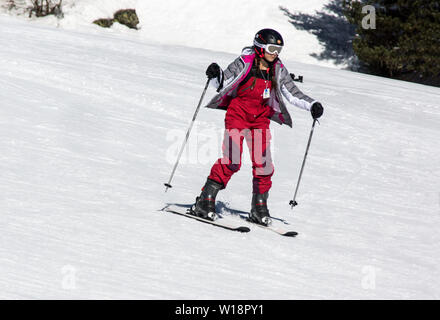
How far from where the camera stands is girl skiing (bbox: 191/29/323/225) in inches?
225

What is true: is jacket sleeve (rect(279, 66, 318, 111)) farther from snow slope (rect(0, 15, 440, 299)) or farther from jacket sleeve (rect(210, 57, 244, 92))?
snow slope (rect(0, 15, 440, 299))

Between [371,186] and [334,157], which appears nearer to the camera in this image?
[371,186]

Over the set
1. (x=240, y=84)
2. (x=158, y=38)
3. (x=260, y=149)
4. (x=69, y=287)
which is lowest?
(x=158, y=38)

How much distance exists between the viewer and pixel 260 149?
19.1 ft

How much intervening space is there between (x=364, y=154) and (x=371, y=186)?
153 centimetres

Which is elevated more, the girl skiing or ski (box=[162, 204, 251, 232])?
the girl skiing

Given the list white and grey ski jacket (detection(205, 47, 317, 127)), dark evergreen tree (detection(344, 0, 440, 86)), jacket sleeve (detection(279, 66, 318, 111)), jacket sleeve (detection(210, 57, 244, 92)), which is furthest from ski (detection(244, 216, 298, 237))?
dark evergreen tree (detection(344, 0, 440, 86))

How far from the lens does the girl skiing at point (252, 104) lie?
570 centimetres

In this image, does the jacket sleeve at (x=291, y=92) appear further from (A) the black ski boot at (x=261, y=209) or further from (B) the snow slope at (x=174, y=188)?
(B) the snow slope at (x=174, y=188)

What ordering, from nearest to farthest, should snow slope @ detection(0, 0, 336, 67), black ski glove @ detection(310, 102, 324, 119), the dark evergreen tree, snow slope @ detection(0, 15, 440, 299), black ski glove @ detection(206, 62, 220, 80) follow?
1. snow slope @ detection(0, 15, 440, 299)
2. black ski glove @ detection(206, 62, 220, 80)
3. black ski glove @ detection(310, 102, 324, 119)
4. the dark evergreen tree
5. snow slope @ detection(0, 0, 336, 67)

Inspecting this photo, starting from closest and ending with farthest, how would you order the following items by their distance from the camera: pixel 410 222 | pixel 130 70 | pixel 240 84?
pixel 240 84 < pixel 410 222 < pixel 130 70

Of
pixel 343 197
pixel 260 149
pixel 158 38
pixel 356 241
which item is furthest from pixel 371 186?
pixel 158 38

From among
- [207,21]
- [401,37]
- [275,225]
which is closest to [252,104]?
[275,225]

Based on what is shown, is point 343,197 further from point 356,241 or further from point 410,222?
point 356,241
